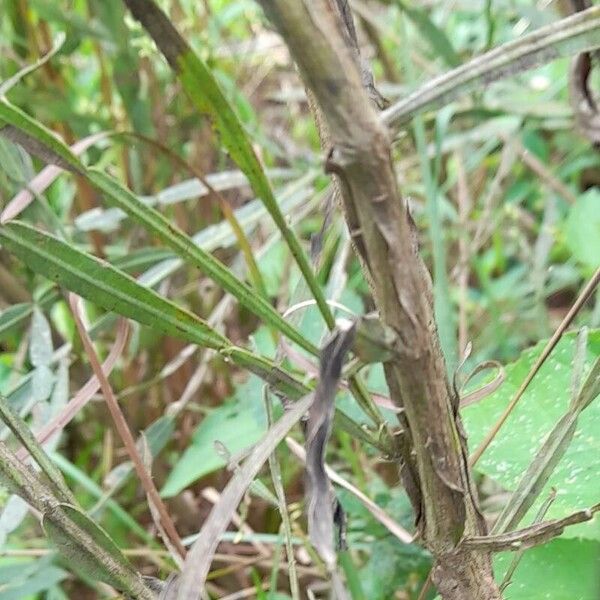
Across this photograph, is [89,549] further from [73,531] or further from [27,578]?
[27,578]

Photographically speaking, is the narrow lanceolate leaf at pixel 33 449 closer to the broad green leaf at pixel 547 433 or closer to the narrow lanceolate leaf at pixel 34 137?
the narrow lanceolate leaf at pixel 34 137

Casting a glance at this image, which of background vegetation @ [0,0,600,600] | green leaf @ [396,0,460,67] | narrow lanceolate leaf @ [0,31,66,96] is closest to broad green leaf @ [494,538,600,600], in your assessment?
background vegetation @ [0,0,600,600]

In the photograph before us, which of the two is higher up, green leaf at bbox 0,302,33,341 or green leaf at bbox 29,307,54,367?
green leaf at bbox 0,302,33,341

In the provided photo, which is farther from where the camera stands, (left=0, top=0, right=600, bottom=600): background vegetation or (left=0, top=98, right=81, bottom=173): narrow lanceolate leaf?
(left=0, top=0, right=600, bottom=600): background vegetation

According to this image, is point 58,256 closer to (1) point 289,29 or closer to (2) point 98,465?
(1) point 289,29

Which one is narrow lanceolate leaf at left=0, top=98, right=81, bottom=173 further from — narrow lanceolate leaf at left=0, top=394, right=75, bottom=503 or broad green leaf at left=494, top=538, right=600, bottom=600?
broad green leaf at left=494, top=538, right=600, bottom=600

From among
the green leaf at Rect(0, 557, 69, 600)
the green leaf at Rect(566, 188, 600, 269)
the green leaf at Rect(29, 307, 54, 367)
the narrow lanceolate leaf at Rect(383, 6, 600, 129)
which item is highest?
the narrow lanceolate leaf at Rect(383, 6, 600, 129)

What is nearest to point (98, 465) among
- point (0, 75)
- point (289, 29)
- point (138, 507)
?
point (138, 507)
